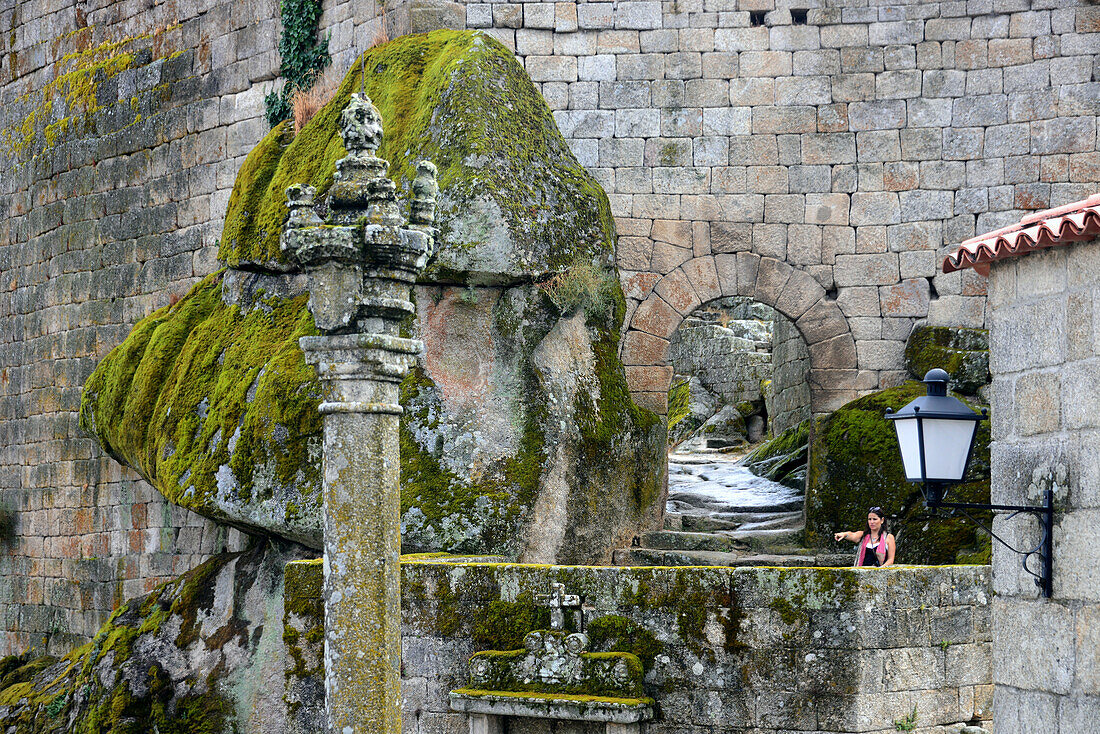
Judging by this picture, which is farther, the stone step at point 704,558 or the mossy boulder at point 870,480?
the mossy boulder at point 870,480

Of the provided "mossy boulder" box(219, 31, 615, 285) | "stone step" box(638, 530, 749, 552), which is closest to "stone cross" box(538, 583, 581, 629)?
"mossy boulder" box(219, 31, 615, 285)

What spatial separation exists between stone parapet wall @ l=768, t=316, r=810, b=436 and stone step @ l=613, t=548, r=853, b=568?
13.1 ft

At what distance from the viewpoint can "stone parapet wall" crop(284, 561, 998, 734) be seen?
6.50 meters

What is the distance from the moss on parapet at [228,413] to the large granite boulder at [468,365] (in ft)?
0.05

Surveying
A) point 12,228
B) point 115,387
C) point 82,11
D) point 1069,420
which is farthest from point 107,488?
point 1069,420

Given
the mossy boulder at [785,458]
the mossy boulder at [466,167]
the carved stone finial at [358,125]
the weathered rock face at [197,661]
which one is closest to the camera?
the carved stone finial at [358,125]

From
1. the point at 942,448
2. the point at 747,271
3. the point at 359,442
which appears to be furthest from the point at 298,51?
the point at 942,448

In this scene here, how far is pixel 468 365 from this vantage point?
9398 millimetres

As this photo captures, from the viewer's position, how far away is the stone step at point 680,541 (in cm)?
1028

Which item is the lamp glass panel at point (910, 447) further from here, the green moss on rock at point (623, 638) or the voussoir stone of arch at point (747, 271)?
the voussoir stone of arch at point (747, 271)

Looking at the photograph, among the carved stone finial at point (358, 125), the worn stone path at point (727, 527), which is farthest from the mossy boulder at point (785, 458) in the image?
the carved stone finial at point (358, 125)

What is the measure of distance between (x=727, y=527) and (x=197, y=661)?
4.71 metres

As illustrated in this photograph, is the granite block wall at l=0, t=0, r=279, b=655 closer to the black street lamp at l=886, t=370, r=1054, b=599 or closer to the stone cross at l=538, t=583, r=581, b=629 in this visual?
the stone cross at l=538, t=583, r=581, b=629

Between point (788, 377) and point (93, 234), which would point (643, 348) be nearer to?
point (788, 377)
